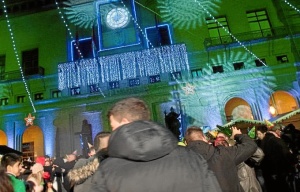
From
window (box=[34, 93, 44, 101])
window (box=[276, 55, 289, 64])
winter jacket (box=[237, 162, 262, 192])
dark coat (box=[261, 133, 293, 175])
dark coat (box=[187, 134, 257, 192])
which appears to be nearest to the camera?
dark coat (box=[187, 134, 257, 192])

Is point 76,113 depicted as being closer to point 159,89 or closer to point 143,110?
point 159,89

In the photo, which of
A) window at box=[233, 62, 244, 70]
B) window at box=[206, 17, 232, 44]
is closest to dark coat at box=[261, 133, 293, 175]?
window at box=[233, 62, 244, 70]

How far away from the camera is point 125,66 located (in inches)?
863

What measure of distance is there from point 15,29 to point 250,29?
22578 millimetres

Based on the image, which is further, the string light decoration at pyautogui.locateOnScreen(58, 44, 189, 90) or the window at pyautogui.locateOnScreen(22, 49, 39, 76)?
the window at pyautogui.locateOnScreen(22, 49, 39, 76)

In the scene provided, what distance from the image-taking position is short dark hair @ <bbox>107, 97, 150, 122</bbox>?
2.09 m

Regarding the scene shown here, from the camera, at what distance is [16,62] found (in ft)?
84.2

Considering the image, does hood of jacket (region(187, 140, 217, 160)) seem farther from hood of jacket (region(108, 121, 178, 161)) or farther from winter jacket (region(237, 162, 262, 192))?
winter jacket (region(237, 162, 262, 192))

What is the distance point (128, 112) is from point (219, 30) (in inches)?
943

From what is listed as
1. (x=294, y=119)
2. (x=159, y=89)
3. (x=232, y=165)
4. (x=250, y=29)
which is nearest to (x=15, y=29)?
(x=159, y=89)

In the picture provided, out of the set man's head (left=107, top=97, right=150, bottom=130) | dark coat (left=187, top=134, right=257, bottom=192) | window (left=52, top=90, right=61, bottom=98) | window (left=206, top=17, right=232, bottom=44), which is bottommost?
dark coat (left=187, top=134, right=257, bottom=192)

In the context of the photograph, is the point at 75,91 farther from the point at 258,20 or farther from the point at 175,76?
the point at 258,20

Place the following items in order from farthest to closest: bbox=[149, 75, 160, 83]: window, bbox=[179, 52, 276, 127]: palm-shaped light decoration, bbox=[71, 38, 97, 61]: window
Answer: bbox=[71, 38, 97, 61]: window < bbox=[149, 75, 160, 83]: window < bbox=[179, 52, 276, 127]: palm-shaped light decoration

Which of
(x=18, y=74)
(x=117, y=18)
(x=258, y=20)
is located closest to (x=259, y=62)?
(x=258, y=20)
